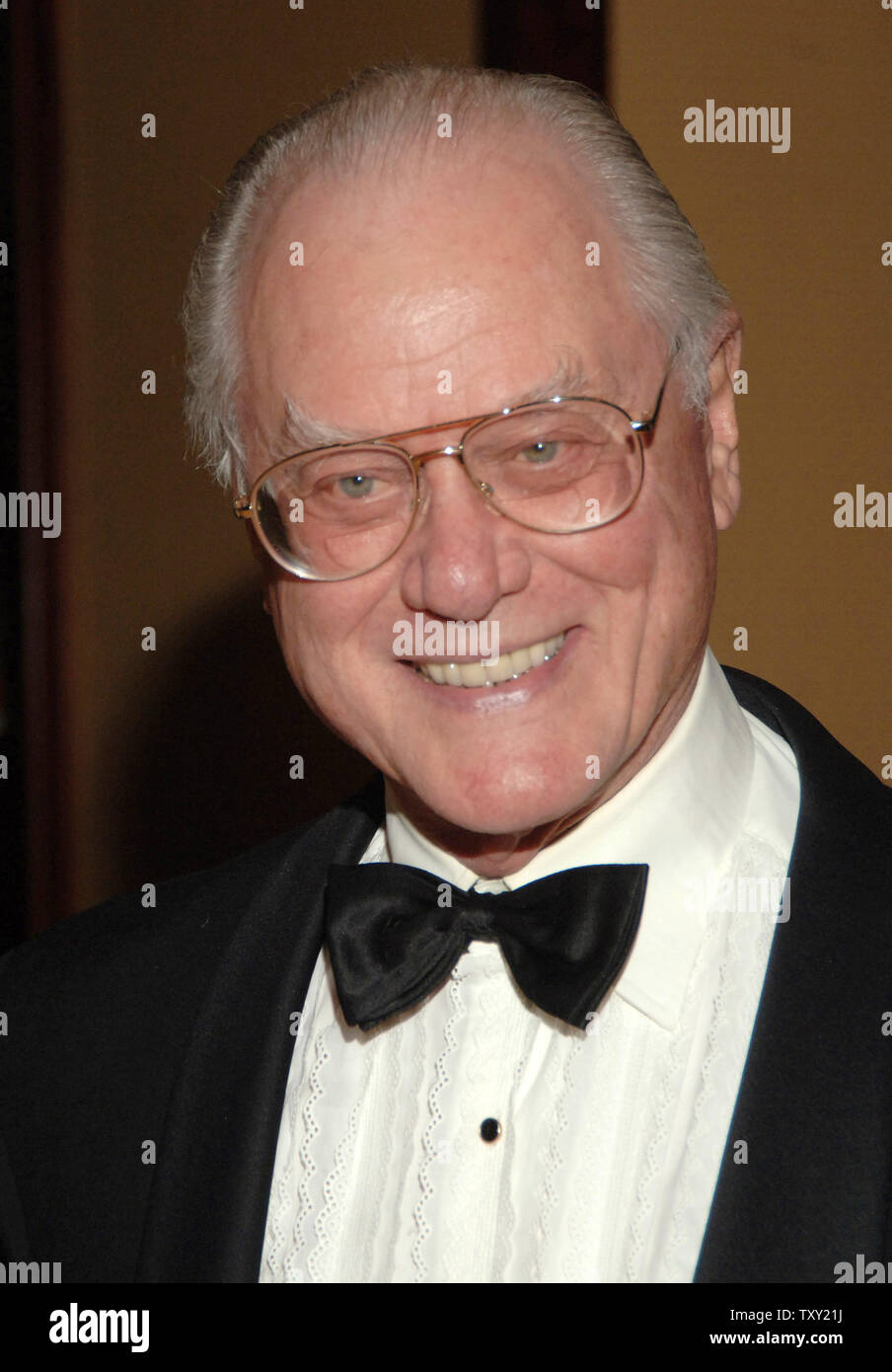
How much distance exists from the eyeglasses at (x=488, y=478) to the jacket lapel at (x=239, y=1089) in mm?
425

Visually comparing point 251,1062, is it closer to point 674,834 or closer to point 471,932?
point 471,932

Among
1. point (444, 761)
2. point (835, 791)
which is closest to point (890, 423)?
point (835, 791)

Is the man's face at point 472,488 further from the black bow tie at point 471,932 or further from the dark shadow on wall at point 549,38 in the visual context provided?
the dark shadow on wall at point 549,38

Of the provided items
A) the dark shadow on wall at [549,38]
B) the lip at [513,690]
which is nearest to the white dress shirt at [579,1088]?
the lip at [513,690]

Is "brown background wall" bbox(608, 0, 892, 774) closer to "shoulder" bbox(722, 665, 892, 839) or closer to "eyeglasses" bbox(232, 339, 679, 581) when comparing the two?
"shoulder" bbox(722, 665, 892, 839)

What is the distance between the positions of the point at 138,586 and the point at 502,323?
173 centimetres

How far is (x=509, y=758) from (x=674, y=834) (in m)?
0.18

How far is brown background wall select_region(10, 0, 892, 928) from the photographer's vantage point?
199 centimetres

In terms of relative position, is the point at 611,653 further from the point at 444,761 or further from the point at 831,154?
the point at 831,154

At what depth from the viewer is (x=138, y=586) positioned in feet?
9.21

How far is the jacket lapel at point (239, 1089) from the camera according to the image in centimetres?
134

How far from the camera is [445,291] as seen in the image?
123cm

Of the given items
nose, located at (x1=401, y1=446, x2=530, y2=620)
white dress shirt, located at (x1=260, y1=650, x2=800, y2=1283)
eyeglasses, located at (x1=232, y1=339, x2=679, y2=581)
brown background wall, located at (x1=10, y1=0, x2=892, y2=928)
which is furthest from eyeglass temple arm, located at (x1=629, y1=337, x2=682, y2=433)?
brown background wall, located at (x1=10, y1=0, x2=892, y2=928)

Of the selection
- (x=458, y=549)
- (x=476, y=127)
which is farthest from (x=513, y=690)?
(x=476, y=127)
